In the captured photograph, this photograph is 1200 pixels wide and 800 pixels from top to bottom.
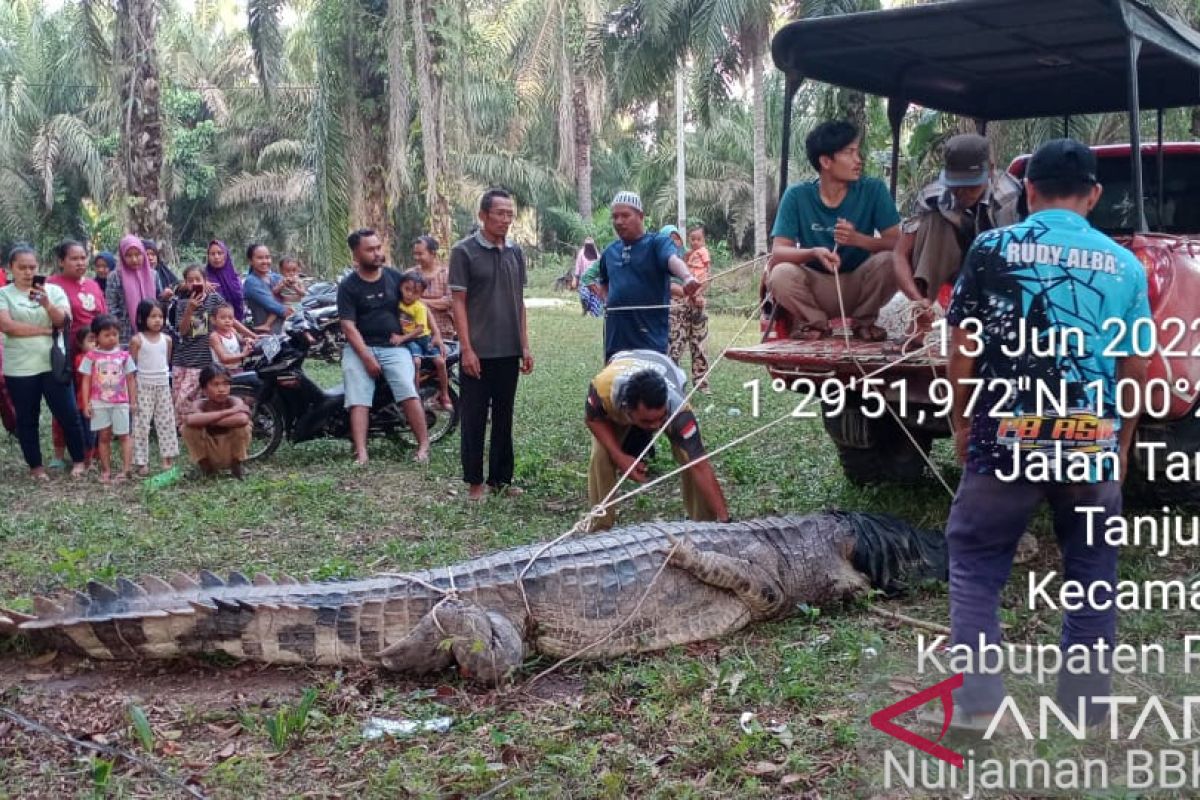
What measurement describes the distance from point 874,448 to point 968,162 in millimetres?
1711

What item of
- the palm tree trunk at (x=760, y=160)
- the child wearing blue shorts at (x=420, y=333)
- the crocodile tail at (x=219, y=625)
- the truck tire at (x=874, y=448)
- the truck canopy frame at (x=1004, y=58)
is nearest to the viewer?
the crocodile tail at (x=219, y=625)

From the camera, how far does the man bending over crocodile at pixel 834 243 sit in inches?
217

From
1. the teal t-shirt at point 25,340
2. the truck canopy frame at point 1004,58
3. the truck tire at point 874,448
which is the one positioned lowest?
the truck tire at point 874,448

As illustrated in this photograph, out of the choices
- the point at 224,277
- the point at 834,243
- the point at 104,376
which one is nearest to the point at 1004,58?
the point at 834,243

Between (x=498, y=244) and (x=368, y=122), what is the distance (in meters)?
8.75

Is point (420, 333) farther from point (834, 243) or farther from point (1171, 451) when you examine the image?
point (1171, 451)

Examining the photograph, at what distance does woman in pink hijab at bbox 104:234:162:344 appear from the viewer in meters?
8.71

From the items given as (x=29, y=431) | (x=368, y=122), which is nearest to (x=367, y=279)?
(x=29, y=431)

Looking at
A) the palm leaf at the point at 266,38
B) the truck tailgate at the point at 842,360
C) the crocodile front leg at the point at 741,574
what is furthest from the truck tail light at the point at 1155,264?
the palm leaf at the point at 266,38

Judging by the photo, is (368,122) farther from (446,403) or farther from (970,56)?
(970,56)

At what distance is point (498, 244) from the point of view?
6840mm

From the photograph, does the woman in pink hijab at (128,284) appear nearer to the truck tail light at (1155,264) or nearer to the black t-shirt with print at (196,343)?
the black t-shirt with print at (196,343)

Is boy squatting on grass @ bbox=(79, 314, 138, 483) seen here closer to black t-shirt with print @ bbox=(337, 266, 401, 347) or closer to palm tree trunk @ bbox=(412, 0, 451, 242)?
black t-shirt with print @ bbox=(337, 266, 401, 347)

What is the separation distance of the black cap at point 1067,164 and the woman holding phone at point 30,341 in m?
6.71
